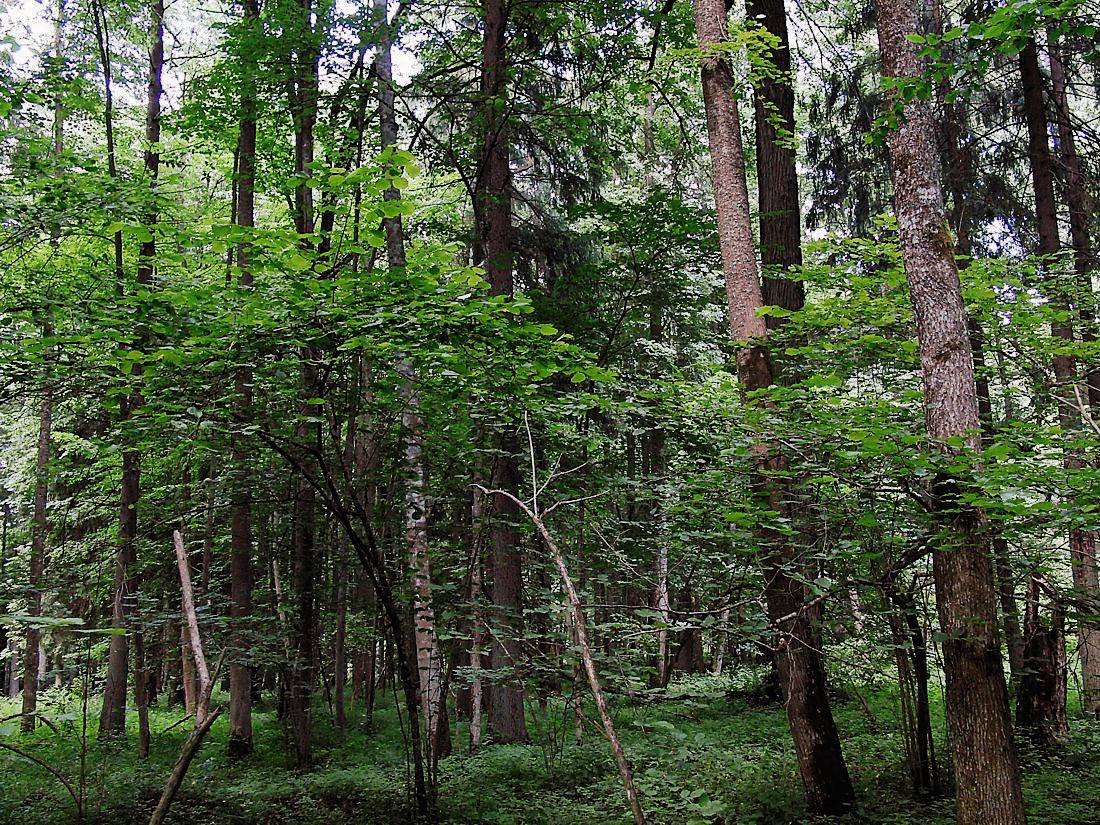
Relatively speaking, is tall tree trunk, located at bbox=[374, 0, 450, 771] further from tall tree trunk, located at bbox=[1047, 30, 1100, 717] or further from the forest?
tall tree trunk, located at bbox=[1047, 30, 1100, 717]

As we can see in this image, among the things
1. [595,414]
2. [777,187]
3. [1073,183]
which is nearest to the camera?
[777,187]

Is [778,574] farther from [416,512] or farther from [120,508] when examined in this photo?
[120,508]

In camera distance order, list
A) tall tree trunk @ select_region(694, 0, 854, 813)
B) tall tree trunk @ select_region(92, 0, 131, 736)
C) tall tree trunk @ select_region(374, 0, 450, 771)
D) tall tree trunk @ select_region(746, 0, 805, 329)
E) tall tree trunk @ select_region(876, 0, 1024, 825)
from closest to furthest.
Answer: tall tree trunk @ select_region(876, 0, 1024, 825) → tall tree trunk @ select_region(694, 0, 854, 813) → tall tree trunk @ select_region(374, 0, 450, 771) → tall tree trunk @ select_region(746, 0, 805, 329) → tall tree trunk @ select_region(92, 0, 131, 736)

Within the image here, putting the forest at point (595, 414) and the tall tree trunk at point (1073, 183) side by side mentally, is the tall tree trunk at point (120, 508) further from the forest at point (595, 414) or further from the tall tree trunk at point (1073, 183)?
the tall tree trunk at point (1073, 183)

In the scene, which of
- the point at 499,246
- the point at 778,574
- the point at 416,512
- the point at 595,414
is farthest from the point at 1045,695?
the point at 499,246

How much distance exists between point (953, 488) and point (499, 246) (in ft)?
22.1

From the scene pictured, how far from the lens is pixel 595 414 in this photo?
13281 millimetres

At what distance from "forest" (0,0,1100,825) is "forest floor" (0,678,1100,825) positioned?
8cm

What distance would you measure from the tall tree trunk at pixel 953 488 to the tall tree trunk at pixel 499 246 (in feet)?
14.3

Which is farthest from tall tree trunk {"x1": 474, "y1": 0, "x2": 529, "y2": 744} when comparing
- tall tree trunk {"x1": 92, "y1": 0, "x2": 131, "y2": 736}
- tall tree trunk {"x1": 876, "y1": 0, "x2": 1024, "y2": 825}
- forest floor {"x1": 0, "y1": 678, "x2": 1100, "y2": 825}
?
tall tree trunk {"x1": 876, "y1": 0, "x2": 1024, "y2": 825}

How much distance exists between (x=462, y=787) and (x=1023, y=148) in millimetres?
11974

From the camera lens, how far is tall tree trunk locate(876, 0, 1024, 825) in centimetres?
434

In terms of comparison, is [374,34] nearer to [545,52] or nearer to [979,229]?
[545,52]

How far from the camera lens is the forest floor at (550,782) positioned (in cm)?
631
